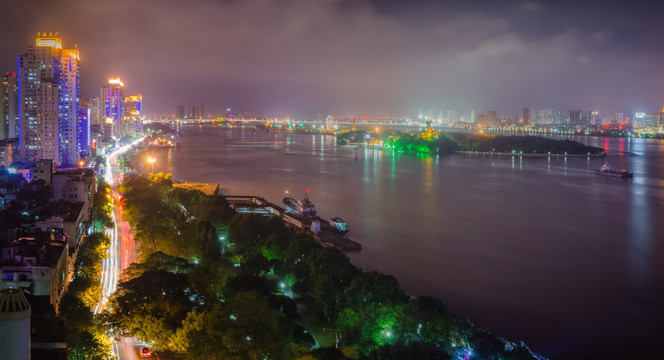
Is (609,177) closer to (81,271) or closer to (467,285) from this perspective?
(467,285)

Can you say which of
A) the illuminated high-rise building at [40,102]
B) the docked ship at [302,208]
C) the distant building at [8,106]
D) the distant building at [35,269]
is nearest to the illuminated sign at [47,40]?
the illuminated high-rise building at [40,102]

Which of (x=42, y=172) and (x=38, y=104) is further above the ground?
(x=38, y=104)

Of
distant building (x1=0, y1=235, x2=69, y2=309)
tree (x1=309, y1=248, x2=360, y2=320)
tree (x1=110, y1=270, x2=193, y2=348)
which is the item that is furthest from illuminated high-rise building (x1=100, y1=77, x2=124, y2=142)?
tree (x1=110, y1=270, x2=193, y2=348)

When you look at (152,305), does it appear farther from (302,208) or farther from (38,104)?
(38,104)

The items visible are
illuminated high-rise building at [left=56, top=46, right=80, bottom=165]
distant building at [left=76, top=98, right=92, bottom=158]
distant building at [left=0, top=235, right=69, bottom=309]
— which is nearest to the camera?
distant building at [left=0, top=235, right=69, bottom=309]

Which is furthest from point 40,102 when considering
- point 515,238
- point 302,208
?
point 515,238

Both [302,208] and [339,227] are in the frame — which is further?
[302,208]

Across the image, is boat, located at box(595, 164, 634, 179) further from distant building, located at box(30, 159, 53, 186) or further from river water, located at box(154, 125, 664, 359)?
distant building, located at box(30, 159, 53, 186)
